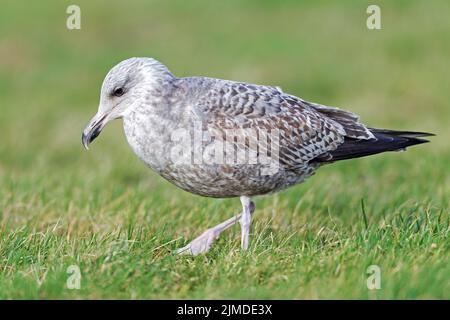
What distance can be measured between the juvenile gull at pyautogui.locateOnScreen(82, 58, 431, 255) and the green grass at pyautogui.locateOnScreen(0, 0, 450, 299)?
1.36 feet

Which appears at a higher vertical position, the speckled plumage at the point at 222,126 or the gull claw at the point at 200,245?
the speckled plumage at the point at 222,126

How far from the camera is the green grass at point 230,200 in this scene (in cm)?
521

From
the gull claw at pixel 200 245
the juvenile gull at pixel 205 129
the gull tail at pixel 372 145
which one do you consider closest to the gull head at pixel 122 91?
the juvenile gull at pixel 205 129

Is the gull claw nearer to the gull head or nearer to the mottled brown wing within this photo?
the mottled brown wing

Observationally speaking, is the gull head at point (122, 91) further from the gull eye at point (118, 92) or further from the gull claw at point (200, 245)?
the gull claw at point (200, 245)

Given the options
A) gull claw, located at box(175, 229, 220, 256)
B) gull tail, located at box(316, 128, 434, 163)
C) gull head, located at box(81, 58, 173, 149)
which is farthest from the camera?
gull tail, located at box(316, 128, 434, 163)

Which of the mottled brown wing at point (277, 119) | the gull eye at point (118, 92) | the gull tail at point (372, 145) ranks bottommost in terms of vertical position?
the gull tail at point (372, 145)

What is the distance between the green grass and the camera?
521 centimetres

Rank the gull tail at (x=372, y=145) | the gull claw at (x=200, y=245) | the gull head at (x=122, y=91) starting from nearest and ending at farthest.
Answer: the gull claw at (x=200, y=245) → the gull head at (x=122, y=91) → the gull tail at (x=372, y=145)

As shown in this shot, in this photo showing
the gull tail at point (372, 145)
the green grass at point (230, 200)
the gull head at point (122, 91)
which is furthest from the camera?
the gull tail at point (372, 145)

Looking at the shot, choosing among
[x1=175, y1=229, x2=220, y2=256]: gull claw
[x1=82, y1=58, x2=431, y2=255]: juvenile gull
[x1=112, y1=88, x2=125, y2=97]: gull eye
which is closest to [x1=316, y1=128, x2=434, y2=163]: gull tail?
[x1=82, y1=58, x2=431, y2=255]: juvenile gull

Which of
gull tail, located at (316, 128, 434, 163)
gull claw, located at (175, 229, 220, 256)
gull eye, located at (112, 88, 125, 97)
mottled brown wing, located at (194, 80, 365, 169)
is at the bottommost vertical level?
gull claw, located at (175, 229, 220, 256)

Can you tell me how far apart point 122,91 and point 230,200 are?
2.06 metres
